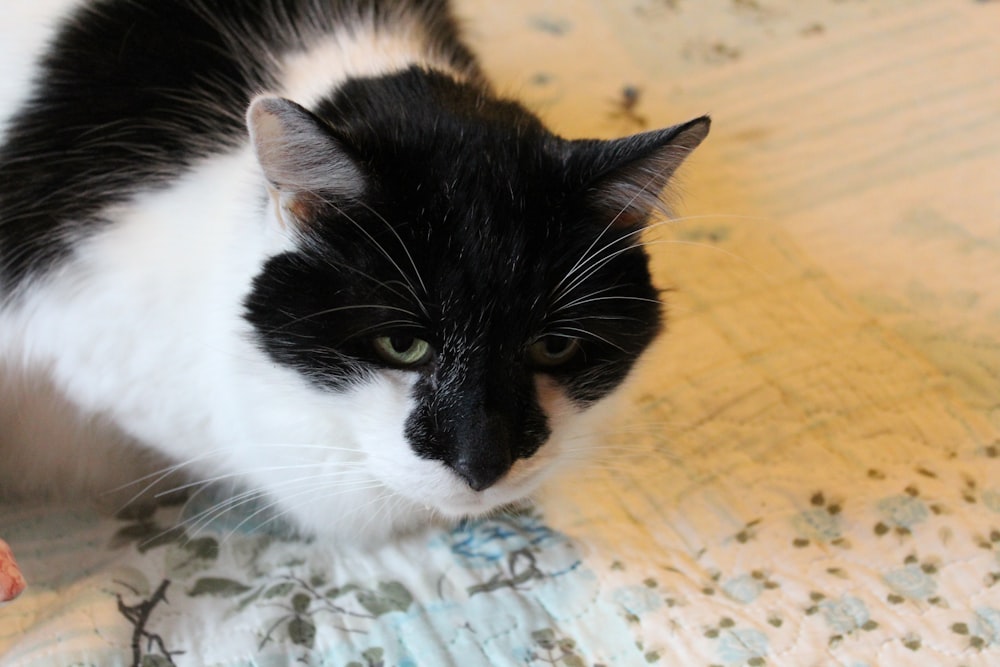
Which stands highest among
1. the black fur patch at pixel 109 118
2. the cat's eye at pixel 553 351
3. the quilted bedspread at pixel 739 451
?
the black fur patch at pixel 109 118

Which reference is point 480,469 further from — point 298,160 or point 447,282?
point 298,160

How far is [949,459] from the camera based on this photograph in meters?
1.35

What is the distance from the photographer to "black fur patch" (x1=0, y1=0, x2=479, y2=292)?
1130 millimetres

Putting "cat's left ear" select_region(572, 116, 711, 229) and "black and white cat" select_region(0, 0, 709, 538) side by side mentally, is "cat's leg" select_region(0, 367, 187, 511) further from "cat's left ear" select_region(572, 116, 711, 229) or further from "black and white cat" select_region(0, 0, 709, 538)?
"cat's left ear" select_region(572, 116, 711, 229)

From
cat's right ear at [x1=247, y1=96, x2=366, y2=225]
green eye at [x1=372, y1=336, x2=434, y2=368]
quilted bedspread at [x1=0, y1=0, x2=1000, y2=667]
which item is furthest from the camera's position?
quilted bedspread at [x1=0, y1=0, x2=1000, y2=667]

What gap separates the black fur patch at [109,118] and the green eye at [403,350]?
365 millimetres

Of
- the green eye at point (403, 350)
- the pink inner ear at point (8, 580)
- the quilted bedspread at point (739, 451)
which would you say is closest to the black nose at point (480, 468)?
the green eye at point (403, 350)

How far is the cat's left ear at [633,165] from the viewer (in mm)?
906

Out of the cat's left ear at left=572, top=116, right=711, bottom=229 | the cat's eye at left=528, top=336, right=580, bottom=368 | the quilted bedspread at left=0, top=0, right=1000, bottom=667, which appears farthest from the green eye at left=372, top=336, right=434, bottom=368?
the quilted bedspread at left=0, top=0, right=1000, bottom=667

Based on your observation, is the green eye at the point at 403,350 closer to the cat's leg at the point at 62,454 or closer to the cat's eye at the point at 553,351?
the cat's eye at the point at 553,351

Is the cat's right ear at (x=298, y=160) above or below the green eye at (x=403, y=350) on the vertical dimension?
above

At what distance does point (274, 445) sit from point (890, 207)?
49.4 inches

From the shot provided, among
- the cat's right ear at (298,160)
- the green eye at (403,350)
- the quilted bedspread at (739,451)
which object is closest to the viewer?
the cat's right ear at (298,160)

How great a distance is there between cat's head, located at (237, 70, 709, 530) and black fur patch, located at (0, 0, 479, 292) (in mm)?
225
